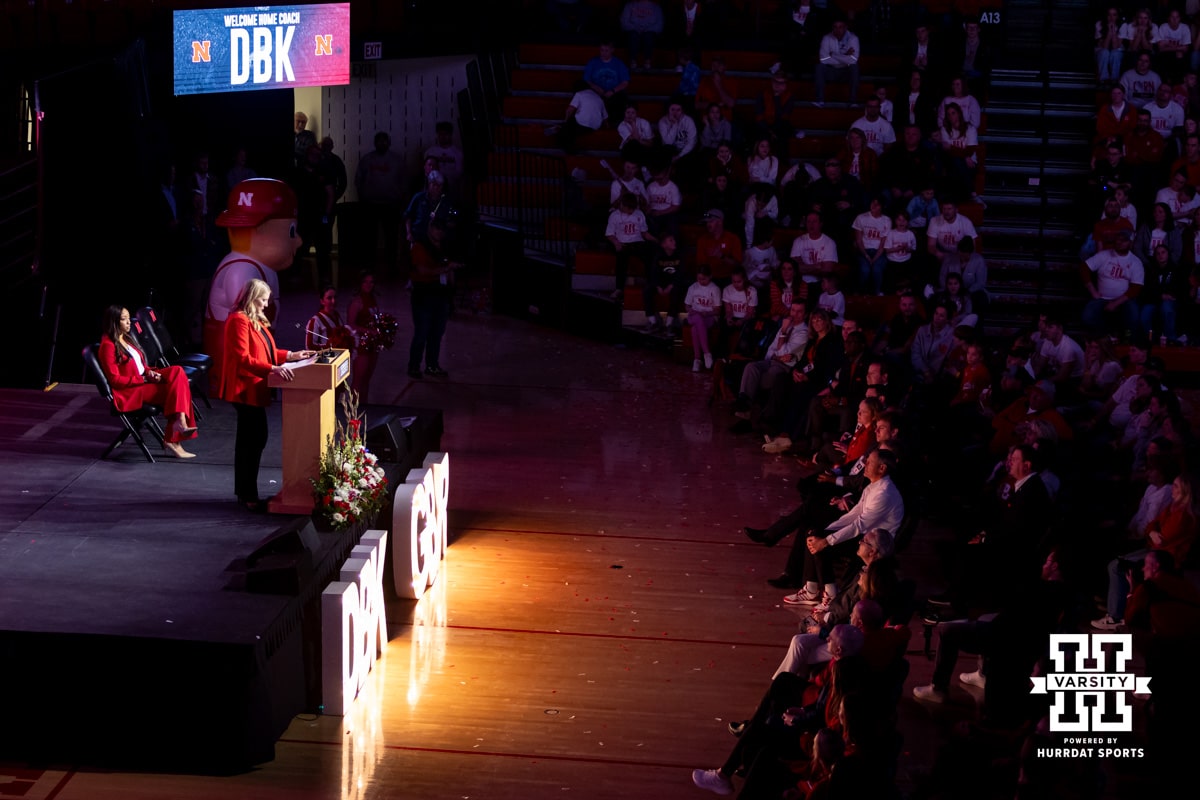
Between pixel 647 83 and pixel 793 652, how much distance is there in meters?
12.4

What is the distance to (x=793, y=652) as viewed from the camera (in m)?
7.05

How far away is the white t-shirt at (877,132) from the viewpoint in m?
16.5

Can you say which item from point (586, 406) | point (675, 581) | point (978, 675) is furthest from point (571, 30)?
point (978, 675)

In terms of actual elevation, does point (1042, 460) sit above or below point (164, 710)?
above

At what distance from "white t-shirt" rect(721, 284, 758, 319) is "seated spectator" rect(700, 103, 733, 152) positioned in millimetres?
3043

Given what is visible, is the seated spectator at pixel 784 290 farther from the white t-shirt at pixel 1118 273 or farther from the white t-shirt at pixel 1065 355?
the white t-shirt at pixel 1118 273

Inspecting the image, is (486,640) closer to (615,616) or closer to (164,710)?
(615,616)

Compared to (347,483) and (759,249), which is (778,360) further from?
(347,483)

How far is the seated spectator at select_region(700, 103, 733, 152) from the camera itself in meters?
16.6

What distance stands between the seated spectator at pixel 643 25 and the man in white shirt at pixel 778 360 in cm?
669

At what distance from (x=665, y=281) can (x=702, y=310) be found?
115 cm

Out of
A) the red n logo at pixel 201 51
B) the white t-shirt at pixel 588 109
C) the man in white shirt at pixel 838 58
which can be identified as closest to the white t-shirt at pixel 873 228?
the man in white shirt at pixel 838 58

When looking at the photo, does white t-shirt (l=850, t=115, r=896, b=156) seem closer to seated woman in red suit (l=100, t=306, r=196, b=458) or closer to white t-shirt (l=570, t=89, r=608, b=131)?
white t-shirt (l=570, t=89, r=608, b=131)

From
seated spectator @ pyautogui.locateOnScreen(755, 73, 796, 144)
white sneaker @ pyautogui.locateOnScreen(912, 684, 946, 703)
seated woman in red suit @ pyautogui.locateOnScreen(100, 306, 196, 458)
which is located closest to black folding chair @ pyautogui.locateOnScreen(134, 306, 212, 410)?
seated woman in red suit @ pyautogui.locateOnScreen(100, 306, 196, 458)
